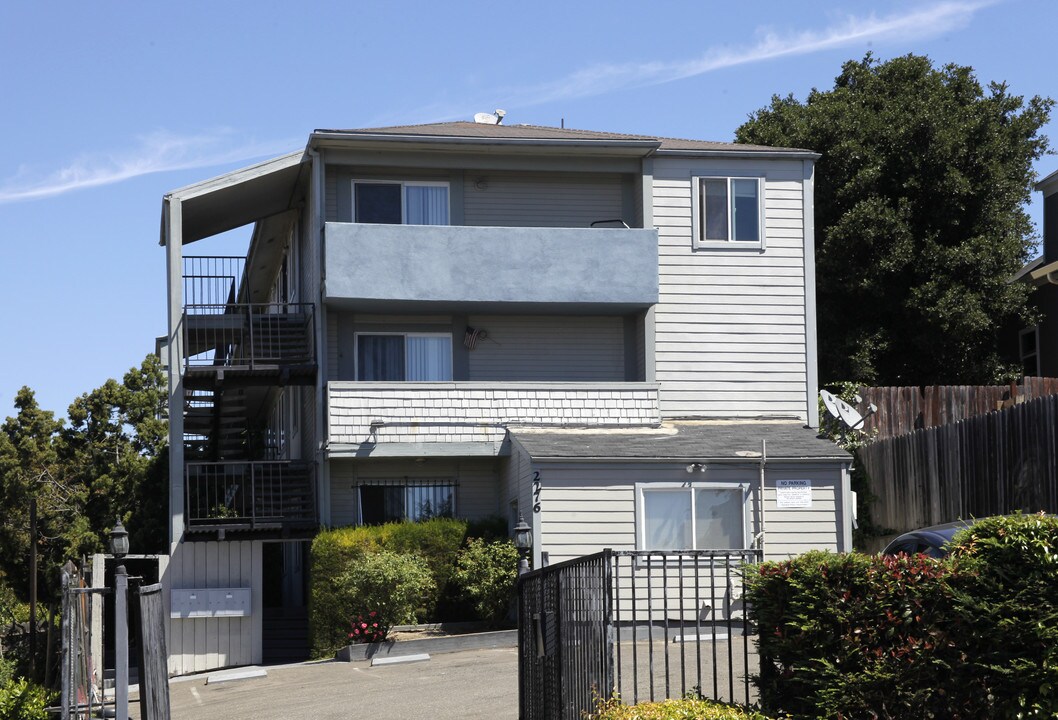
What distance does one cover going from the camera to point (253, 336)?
26.6 m

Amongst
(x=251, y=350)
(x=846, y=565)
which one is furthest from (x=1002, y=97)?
(x=846, y=565)

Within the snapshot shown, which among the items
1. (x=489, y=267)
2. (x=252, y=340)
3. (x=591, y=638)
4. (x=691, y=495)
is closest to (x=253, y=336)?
(x=252, y=340)

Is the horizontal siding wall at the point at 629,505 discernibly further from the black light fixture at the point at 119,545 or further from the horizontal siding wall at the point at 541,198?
the black light fixture at the point at 119,545

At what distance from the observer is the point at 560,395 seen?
25656mm

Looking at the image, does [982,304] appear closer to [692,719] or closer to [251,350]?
[251,350]

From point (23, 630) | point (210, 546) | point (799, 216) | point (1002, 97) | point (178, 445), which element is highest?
point (1002, 97)

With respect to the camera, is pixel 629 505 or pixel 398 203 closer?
pixel 629 505

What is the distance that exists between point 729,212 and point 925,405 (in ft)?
17.2

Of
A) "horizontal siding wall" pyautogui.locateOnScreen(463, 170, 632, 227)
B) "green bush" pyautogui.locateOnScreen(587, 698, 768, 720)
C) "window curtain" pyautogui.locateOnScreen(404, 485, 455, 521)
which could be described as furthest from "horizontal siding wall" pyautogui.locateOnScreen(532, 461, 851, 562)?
"green bush" pyautogui.locateOnScreen(587, 698, 768, 720)

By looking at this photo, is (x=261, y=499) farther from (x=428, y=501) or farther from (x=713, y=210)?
(x=713, y=210)

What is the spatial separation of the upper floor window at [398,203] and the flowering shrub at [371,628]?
7822 millimetres

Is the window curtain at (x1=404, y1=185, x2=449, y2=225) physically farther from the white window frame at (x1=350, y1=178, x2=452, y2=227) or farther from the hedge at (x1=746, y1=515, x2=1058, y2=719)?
the hedge at (x1=746, y1=515, x2=1058, y2=719)

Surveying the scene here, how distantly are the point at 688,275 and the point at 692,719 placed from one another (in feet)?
58.7

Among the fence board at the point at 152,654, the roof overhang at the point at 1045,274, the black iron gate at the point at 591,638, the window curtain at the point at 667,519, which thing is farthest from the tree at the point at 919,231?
the fence board at the point at 152,654
